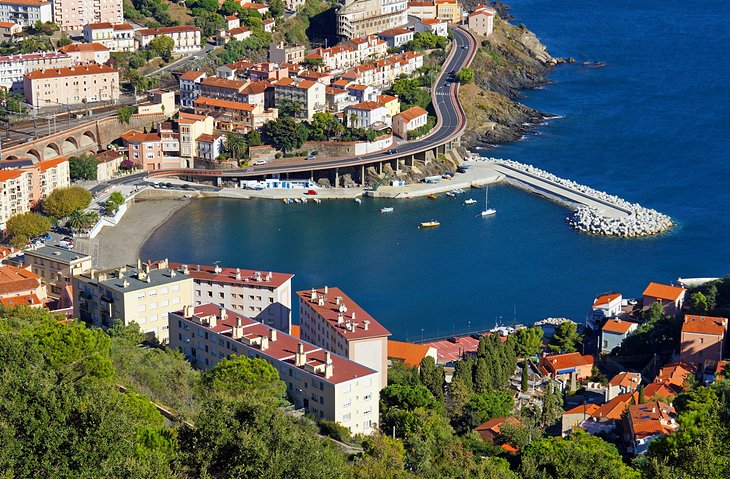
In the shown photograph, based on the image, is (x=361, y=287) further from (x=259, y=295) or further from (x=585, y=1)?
(x=585, y=1)

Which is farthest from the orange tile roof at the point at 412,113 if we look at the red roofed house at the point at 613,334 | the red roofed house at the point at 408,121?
the red roofed house at the point at 613,334

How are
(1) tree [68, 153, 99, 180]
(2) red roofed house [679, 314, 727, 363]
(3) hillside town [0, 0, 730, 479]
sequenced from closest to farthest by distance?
(3) hillside town [0, 0, 730, 479], (2) red roofed house [679, 314, 727, 363], (1) tree [68, 153, 99, 180]

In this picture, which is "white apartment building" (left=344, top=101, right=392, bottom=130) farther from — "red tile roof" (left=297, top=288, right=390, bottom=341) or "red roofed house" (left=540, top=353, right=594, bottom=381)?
"red roofed house" (left=540, top=353, right=594, bottom=381)

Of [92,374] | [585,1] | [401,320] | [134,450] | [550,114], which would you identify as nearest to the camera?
[134,450]

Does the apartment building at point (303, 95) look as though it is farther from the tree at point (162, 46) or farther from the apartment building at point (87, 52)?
the apartment building at point (87, 52)

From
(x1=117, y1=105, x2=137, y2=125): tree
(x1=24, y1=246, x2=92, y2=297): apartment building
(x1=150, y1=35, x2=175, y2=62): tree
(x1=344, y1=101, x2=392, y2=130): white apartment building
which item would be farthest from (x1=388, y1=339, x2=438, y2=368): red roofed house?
(x1=150, y1=35, x2=175, y2=62): tree

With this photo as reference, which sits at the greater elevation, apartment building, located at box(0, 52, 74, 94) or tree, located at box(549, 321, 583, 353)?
apartment building, located at box(0, 52, 74, 94)

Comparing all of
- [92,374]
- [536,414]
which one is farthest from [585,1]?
[92,374]
